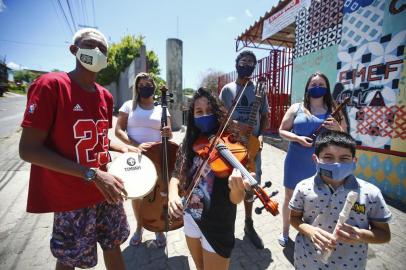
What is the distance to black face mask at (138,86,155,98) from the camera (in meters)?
3.07

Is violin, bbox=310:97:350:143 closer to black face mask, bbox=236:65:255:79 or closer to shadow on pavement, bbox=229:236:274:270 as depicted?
black face mask, bbox=236:65:255:79

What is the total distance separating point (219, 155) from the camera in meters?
1.68

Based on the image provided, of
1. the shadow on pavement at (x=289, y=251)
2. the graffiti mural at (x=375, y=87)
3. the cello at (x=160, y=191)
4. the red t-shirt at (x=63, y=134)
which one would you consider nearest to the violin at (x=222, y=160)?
the red t-shirt at (x=63, y=134)

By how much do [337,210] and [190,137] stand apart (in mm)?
1195

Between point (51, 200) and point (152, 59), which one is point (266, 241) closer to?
point (51, 200)

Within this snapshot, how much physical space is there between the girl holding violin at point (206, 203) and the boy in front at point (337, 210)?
504 millimetres

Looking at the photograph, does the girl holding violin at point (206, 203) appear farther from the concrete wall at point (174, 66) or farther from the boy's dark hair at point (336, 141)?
the concrete wall at point (174, 66)

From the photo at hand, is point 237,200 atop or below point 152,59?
below

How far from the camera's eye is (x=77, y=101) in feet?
5.58

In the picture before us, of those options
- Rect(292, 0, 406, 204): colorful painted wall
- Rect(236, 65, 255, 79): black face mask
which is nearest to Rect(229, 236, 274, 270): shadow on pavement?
Rect(236, 65, 255, 79): black face mask

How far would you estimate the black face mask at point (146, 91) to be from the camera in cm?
307

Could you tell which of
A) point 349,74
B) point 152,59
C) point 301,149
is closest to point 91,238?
point 301,149

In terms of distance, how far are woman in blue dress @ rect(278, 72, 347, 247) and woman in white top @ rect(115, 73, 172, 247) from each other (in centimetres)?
160

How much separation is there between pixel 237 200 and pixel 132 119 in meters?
1.95
